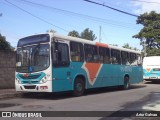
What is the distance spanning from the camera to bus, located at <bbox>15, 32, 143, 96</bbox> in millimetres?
14969

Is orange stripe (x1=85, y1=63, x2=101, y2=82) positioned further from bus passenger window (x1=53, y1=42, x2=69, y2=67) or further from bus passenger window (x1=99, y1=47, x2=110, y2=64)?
bus passenger window (x1=53, y1=42, x2=69, y2=67)

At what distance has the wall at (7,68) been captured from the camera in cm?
1902

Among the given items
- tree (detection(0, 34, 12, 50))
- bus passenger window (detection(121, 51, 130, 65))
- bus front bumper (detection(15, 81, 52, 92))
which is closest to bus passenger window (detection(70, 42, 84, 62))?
bus front bumper (detection(15, 81, 52, 92))

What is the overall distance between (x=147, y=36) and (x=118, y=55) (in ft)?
96.8

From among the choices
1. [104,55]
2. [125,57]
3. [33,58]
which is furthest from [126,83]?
[33,58]

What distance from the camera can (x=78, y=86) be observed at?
662 inches

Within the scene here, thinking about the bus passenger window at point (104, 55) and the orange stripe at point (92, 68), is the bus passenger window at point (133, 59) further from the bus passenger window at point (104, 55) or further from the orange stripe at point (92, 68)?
the orange stripe at point (92, 68)

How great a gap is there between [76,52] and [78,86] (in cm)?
169

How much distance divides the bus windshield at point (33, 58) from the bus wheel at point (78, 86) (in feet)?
7.71

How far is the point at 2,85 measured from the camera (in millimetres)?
18984

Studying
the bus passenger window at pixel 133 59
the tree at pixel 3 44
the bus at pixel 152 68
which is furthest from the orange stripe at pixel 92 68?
the tree at pixel 3 44

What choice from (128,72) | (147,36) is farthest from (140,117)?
(147,36)

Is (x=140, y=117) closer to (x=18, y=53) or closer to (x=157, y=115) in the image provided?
(x=157, y=115)

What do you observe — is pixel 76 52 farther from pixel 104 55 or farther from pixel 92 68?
pixel 104 55
